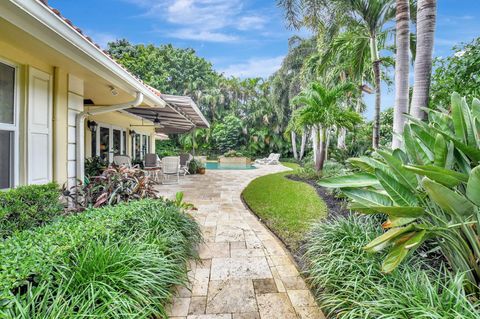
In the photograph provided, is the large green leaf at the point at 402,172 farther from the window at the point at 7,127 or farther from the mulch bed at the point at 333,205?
the window at the point at 7,127

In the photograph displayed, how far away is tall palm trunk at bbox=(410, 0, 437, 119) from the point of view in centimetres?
408

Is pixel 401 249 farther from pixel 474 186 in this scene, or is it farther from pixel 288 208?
pixel 288 208

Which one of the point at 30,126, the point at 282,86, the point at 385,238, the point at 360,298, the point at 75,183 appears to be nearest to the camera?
the point at 385,238

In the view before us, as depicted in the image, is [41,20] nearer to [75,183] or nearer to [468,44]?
[75,183]

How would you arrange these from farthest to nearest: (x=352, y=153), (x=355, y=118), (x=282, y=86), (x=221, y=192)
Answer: (x=282, y=86) < (x=352, y=153) < (x=355, y=118) < (x=221, y=192)

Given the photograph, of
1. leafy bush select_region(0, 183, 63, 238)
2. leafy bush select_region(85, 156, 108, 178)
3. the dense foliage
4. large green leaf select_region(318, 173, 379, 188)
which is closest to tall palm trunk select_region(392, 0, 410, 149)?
the dense foliage

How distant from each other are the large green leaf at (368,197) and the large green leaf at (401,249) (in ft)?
1.23

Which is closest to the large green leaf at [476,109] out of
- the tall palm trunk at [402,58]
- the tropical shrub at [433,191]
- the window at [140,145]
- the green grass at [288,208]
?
the tropical shrub at [433,191]

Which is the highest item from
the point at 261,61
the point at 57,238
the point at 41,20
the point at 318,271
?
the point at 261,61

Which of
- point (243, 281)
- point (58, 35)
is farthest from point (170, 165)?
point (243, 281)

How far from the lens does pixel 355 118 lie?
34.8 ft

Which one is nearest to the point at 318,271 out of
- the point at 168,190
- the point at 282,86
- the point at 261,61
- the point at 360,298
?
the point at 360,298

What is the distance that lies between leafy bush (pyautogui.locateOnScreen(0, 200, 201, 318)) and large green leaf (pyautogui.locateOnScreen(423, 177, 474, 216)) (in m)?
2.34

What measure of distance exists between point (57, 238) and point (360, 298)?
289 centimetres
